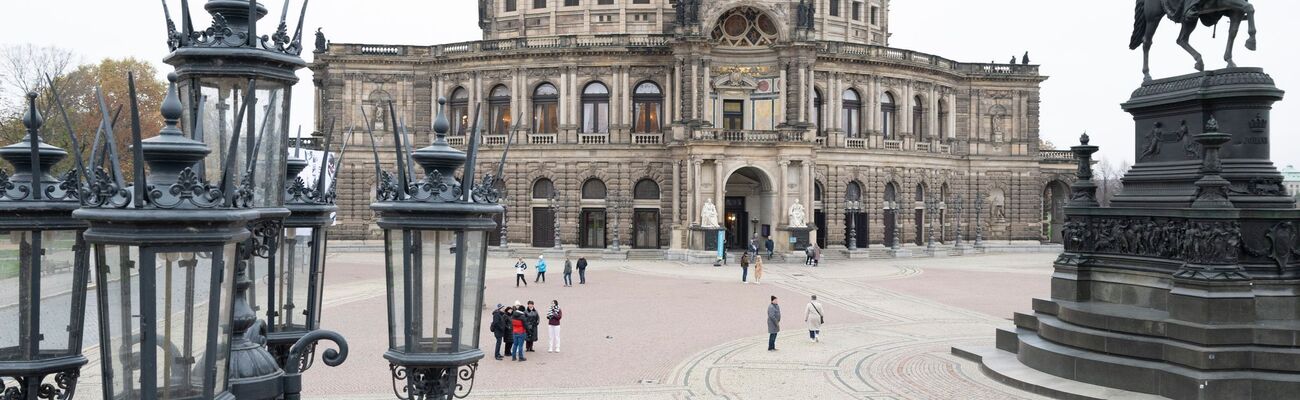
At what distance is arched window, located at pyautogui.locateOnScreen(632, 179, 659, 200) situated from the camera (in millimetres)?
54875

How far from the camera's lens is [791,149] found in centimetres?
5097

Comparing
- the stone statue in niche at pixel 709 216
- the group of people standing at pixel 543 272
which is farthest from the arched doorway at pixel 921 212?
the group of people standing at pixel 543 272

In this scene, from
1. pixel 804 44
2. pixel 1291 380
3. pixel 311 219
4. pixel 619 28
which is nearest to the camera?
pixel 311 219

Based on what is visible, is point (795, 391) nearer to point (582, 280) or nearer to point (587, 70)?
point (582, 280)

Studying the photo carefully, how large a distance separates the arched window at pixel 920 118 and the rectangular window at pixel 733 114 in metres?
13.1

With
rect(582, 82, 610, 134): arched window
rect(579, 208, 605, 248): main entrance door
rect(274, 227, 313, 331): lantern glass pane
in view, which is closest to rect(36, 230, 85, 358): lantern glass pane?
rect(274, 227, 313, 331): lantern glass pane

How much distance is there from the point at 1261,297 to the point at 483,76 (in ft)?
152

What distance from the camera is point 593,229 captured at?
5553 centimetres

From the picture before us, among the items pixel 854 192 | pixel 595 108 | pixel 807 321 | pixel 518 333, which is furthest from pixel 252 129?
pixel 854 192

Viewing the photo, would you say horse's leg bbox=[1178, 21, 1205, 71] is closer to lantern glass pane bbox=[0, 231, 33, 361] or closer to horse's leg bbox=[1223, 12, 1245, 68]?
horse's leg bbox=[1223, 12, 1245, 68]

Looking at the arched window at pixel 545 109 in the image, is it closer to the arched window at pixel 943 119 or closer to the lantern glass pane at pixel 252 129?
the arched window at pixel 943 119

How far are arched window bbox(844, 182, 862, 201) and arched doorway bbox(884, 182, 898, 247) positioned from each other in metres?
2.17

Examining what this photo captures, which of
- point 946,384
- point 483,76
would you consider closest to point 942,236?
point 483,76

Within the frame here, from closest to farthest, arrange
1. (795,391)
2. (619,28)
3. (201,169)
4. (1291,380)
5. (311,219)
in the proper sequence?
(201,169), (311,219), (1291,380), (795,391), (619,28)
